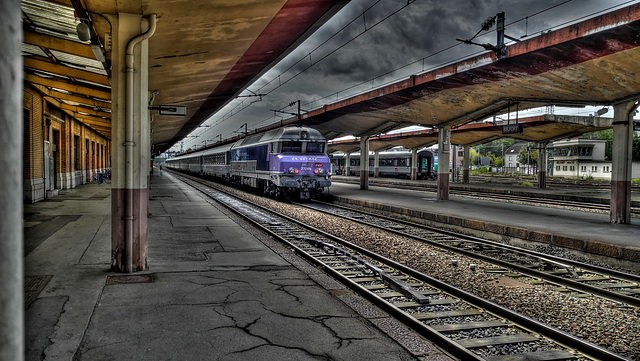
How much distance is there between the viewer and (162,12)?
6836 millimetres

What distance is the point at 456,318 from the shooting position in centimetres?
552

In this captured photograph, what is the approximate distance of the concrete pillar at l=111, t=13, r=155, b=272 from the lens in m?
6.60

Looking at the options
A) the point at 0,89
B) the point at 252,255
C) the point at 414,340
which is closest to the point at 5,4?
the point at 0,89

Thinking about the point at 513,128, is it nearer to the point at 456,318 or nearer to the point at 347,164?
the point at 456,318

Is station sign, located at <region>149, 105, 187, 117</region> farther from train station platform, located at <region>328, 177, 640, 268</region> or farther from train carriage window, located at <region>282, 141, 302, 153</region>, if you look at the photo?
train carriage window, located at <region>282, 141, 302, 153</region>

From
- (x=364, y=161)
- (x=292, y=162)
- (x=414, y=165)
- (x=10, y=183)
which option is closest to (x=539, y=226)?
(x=292, y=162)

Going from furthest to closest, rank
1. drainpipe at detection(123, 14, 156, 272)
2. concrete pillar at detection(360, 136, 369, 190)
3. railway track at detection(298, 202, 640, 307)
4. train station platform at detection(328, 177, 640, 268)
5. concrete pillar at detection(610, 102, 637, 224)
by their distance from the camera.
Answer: concrete pillar at detection(360, 136, 369, 190) < concrete pillar at detection(610, 102, 637, 224) < train station platform at detection(328, 177, 640, 268) < railway track at detection(298, 202, 640, 307) < drainpipe at detection(123, 14, 156, 272)

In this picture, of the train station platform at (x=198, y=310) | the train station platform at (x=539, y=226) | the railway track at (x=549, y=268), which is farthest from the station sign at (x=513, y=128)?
the train station platform at (x=198, y=310)

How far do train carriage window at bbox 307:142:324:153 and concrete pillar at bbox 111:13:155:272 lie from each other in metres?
13.7

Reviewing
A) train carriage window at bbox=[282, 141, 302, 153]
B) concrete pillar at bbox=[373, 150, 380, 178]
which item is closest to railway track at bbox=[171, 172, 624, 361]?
train carriage window at bbox=[282, 141, 302, 153]

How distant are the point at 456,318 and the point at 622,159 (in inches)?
411

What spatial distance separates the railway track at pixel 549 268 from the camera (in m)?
7.02

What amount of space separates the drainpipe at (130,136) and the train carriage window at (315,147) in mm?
13947

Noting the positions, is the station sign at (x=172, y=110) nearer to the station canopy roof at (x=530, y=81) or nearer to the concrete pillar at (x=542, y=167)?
the station canopy roof at (x=530, y=81)
